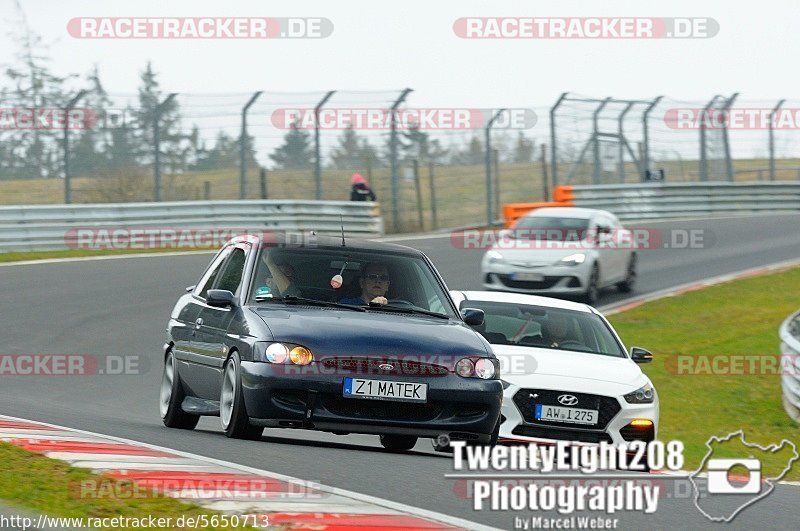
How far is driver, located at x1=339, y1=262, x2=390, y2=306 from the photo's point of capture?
970 centimetres

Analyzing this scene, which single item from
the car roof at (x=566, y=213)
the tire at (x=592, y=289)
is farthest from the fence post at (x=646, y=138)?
the tire at (x=592, y=289)

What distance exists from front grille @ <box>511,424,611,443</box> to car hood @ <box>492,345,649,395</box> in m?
0.31

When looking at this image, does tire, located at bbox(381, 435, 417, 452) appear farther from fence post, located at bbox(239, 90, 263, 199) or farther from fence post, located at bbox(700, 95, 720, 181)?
fence post, located at bbox(700, 95, 720, 181)

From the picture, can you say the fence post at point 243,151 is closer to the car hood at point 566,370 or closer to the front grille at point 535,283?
the front grille at point 535,283

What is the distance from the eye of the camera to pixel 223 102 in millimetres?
28781

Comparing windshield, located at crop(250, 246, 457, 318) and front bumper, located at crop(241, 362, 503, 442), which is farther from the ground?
windshield, located at crop(250, 246, 457, 318)

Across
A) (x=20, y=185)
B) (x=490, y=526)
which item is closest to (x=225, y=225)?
(x=20, y=185)

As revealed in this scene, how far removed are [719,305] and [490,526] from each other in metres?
17.0

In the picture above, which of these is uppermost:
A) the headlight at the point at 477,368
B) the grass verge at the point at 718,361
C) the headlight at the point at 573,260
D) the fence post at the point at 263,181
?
the fence post at the point at 263,181

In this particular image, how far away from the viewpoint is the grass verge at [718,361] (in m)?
14.4

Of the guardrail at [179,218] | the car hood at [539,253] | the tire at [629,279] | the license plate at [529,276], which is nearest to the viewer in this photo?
the license plate at [529,276]

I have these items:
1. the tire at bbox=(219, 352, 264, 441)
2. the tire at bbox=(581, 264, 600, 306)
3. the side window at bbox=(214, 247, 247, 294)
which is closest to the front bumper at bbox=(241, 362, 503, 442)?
the tire at bbox=(219, 352, 264, 441)

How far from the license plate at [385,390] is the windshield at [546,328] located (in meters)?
3.16

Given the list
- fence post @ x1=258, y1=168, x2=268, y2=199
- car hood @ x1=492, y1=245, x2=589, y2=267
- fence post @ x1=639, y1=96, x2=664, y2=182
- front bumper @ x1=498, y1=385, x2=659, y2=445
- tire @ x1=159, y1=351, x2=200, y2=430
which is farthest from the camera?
fence post @ x1=639, y1=96, x2=664, y2=182
